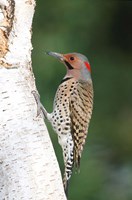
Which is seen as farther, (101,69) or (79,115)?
(101,69)

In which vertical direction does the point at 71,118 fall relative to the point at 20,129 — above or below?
below

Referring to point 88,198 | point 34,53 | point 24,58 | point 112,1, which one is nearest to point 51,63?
point 34,53

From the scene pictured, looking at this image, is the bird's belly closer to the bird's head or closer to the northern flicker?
the northern flicker

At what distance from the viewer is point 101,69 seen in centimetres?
1223

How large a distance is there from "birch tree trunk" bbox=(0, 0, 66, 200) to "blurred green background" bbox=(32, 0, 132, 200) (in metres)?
4.25

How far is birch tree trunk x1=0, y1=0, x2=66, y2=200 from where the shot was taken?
5.32 meters

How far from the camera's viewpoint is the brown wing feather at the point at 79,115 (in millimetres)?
7168

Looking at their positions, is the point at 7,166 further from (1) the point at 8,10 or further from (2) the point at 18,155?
(1) the point at 8,10

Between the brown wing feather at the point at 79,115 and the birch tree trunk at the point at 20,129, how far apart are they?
1.43 metres

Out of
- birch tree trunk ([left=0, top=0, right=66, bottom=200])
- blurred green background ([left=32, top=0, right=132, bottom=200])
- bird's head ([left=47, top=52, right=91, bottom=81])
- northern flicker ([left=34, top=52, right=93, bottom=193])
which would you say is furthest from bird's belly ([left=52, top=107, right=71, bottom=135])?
blurred green background ([left=32, top=0, right=132, bottom=200])

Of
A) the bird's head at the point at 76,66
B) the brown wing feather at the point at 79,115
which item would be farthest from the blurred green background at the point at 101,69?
the brown wing feather at the point at 79,115

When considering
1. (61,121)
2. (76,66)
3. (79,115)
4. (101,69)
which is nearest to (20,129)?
(61,121)

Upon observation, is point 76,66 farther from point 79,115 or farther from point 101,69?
point 101,69

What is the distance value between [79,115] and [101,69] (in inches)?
199
